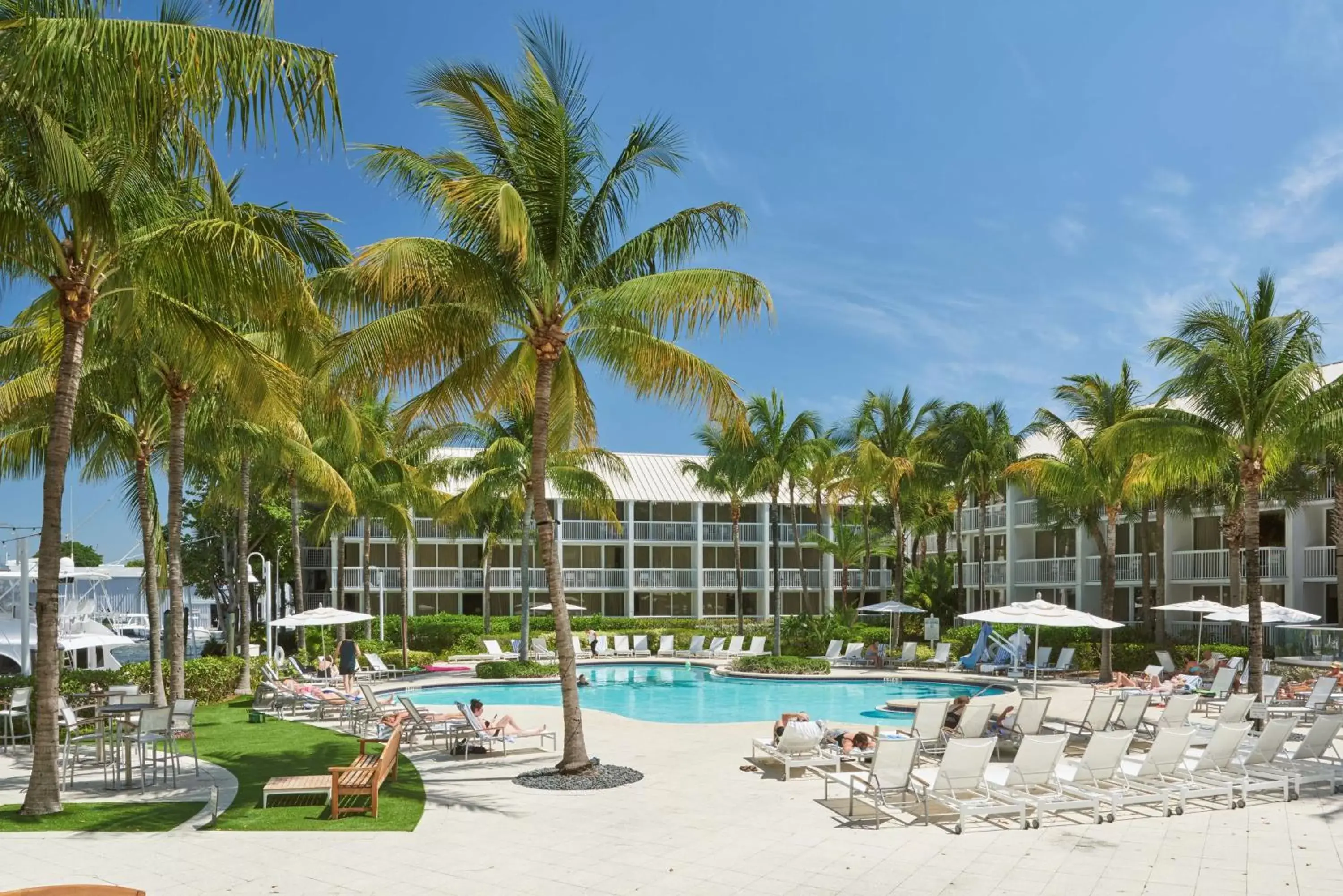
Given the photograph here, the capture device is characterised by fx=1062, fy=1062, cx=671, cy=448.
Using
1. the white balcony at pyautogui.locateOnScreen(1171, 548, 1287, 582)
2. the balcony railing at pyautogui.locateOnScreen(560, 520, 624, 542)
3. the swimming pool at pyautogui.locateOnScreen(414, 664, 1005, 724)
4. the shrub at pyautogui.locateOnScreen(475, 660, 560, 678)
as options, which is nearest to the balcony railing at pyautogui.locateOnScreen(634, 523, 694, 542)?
the balcony railing at pyautogui.locateOnScreen(560, 520, 624, 542)

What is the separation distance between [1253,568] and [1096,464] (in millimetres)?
8082

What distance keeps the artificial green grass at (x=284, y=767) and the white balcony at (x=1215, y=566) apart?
24848 mm

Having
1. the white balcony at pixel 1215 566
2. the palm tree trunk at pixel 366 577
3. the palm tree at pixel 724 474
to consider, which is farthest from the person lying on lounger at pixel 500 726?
the white balcony at pixel 1215 566

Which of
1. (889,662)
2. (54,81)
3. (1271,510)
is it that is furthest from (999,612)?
(1271,510)

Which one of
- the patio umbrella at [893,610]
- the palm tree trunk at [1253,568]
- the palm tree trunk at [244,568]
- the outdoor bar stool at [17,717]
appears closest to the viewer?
the outdoor bar stool at [17,717]

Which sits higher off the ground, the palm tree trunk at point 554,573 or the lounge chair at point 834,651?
the palm tree trunk at point 554,573

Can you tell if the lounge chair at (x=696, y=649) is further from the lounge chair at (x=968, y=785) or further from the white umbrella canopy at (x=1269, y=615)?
→ the lounge chair at (x=968, y=785)

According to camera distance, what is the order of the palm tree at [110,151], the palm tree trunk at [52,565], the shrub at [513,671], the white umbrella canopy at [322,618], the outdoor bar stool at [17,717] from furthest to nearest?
the shrub at [513,671] → the white umbrella canopy at [322,618] → the outdoor bar stool at [17,717] → the palm tree trunk at [52,565] → the palm tree at [110,151]

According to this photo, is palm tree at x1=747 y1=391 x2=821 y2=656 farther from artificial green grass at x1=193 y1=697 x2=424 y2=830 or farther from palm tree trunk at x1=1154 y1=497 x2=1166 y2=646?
artificial green grass at x1=193 y1=697 x2=424 y2=830

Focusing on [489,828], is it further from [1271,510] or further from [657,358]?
[1271,510]

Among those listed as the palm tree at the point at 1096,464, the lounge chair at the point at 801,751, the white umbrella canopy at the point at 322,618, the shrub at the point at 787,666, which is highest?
the palm tree at the point at 1096,464

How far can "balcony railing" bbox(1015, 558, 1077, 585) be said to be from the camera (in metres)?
38.8

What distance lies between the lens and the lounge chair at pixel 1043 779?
1016cm

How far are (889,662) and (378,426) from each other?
54.2 ft
